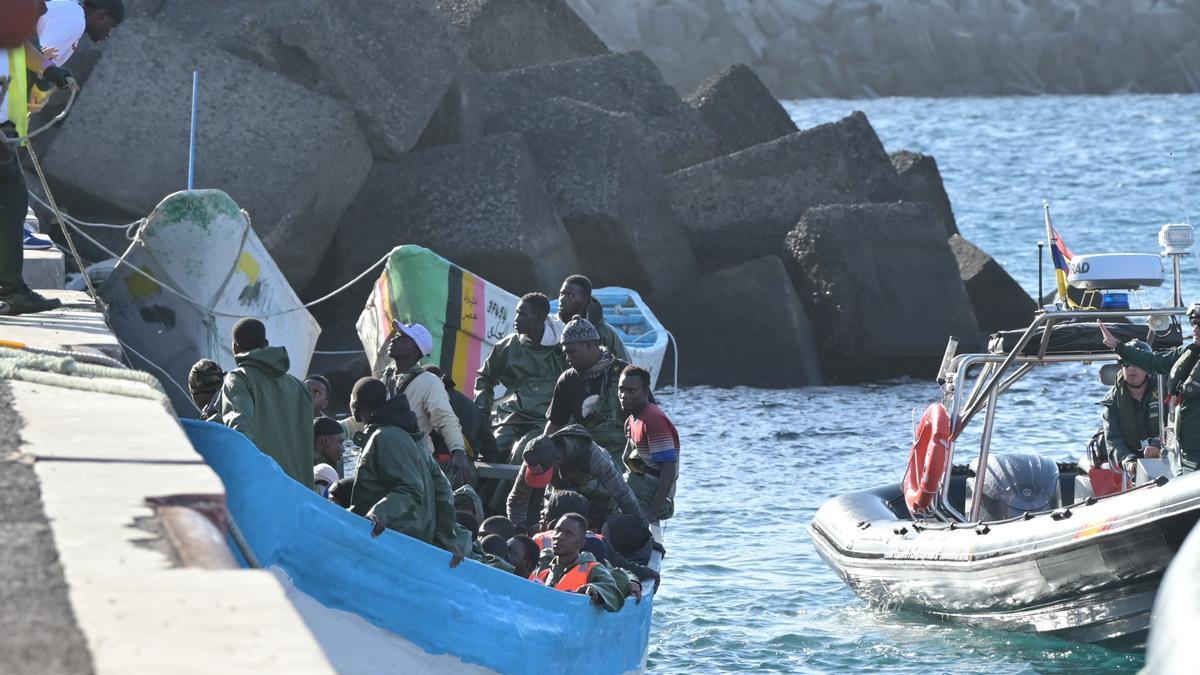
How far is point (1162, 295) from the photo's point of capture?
24.0 meters

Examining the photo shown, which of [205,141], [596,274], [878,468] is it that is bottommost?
[878,468]

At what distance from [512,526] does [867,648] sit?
9.19 ft

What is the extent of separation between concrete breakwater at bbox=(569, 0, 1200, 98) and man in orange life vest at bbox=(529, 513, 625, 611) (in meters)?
57.7

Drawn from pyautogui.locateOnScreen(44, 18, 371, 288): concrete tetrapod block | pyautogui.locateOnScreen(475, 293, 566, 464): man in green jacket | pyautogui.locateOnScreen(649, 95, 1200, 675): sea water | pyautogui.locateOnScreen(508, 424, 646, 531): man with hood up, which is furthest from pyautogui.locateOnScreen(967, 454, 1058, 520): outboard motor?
pyautogui.locateOnScreen(44, 18, 371, 288): concrete tetrapod block

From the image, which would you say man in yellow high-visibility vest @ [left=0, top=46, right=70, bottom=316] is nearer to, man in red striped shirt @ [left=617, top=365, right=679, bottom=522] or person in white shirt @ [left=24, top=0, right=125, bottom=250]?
person in white shirt @ [left=24, top=0, right=125, bottom=250]

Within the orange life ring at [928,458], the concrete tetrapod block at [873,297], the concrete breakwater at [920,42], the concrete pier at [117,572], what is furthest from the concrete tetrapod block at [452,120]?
the concrete breakwater at [920,42]

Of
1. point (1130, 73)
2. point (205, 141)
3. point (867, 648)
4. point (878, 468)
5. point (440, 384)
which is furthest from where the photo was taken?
point (1130, 73)

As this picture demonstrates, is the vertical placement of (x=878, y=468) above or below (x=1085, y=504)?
below

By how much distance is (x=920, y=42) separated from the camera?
70.6 meters

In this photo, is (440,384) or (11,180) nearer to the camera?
(11,180)

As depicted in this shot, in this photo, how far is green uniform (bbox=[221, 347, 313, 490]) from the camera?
7176mm

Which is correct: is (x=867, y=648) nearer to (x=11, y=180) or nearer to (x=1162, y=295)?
(x=11, y=180)

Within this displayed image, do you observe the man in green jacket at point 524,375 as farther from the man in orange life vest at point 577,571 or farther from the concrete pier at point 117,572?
the concrete pier at point 117,572

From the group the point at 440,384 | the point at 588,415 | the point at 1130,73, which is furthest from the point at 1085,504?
the point at 1130,73
